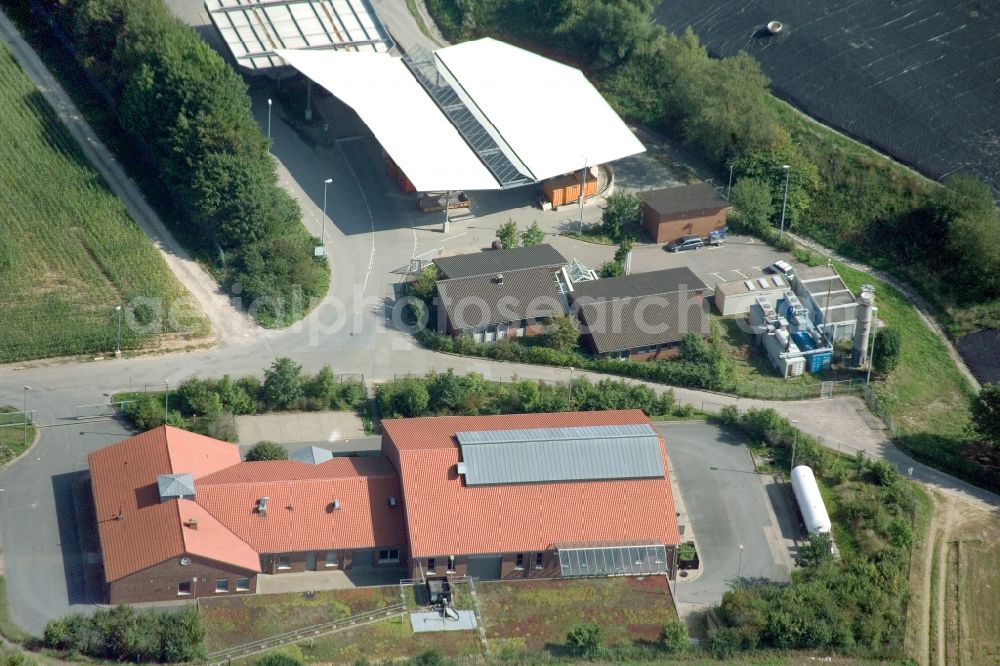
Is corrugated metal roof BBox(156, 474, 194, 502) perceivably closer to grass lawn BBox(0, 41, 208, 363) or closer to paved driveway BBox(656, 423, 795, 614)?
grass lawn BBox(0, 41, 208, 363)

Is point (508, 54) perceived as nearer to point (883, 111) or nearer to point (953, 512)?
point (883, 111)

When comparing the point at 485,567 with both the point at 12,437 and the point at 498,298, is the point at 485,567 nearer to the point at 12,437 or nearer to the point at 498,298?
the point at 498,298

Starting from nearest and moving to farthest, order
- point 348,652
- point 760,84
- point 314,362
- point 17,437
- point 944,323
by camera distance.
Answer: point 348,652 < point 17,437 < point 314,362 < point 944,323 < point 760,84

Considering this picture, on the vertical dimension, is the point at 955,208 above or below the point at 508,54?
below

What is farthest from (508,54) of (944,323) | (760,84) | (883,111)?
(944,323)

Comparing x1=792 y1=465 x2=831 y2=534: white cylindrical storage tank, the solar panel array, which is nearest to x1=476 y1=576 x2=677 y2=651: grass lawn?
x1=792 y1=465 x2=831 y2=534: white cylindrical storage tank

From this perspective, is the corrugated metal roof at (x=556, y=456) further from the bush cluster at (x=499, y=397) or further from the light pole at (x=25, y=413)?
the light pole at (x=25, y=413)
